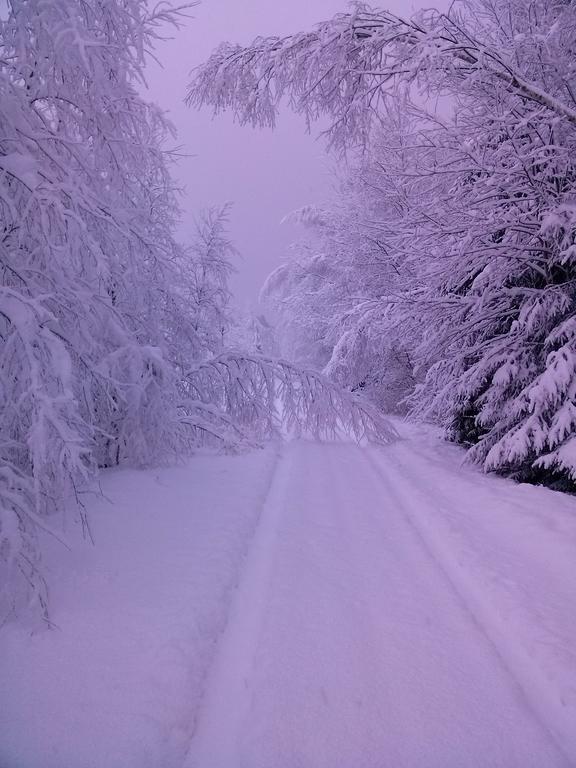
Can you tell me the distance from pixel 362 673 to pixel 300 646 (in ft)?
1.47

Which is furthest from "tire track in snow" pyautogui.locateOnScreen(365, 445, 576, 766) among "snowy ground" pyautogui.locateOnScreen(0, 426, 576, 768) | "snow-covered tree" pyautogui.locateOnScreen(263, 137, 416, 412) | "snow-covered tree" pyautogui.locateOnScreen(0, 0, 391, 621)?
"snow-covered tree" pyautogui.locateOnScreen(263, 137, 416, 412)

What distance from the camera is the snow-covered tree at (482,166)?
15.4ft

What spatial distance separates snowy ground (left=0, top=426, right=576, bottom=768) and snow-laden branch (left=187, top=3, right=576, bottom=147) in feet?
15.4

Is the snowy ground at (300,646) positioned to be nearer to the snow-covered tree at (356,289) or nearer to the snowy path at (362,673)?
the snowy path at (362,673)

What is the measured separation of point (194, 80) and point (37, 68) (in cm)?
220

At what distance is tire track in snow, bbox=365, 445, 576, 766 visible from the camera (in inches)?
91.5

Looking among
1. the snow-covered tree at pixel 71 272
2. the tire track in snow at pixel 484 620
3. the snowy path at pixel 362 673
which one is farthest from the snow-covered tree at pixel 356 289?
the snowy path at pixel 362 673

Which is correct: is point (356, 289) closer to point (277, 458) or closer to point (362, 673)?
point (277, 458)

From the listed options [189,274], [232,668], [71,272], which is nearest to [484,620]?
[232,668]

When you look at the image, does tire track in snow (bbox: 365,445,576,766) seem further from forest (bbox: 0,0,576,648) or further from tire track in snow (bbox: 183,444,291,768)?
tire track in snow (bbox: 183,444,291,768)

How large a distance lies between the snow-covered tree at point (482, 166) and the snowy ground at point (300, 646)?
1.91 m

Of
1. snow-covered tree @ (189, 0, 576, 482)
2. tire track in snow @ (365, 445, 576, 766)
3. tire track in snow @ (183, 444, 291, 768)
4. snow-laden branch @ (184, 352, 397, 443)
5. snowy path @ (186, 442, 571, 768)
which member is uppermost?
snow-covered tree @ (189, 0, 576, 482)

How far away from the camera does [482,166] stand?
236 inches

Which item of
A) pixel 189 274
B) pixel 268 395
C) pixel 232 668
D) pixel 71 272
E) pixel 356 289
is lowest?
pixel 232 668
